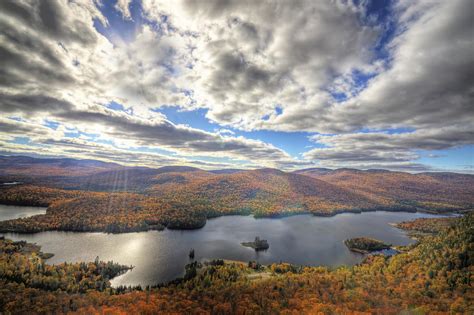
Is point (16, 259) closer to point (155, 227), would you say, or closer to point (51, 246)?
point (51, 246)

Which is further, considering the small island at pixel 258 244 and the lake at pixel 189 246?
the small island at pixel 258 244

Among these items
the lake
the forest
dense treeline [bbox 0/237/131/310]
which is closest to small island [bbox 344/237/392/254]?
the lake

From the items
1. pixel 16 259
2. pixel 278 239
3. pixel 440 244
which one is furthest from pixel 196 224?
pixel 440 244

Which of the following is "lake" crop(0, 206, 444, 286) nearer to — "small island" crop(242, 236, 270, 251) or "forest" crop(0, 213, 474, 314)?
"small island" crop(242, 236, 270, 251)

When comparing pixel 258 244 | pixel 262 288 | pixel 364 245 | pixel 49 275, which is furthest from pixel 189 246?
pixel 364 245

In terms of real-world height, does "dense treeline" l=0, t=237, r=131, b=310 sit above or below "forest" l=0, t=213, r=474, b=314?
below

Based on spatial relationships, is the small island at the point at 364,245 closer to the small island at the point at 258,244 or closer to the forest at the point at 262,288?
the forest at the point at 262,288

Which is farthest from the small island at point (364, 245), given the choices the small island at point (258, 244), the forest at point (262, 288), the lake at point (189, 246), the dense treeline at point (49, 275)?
the dense treeline at point (49, 275)
